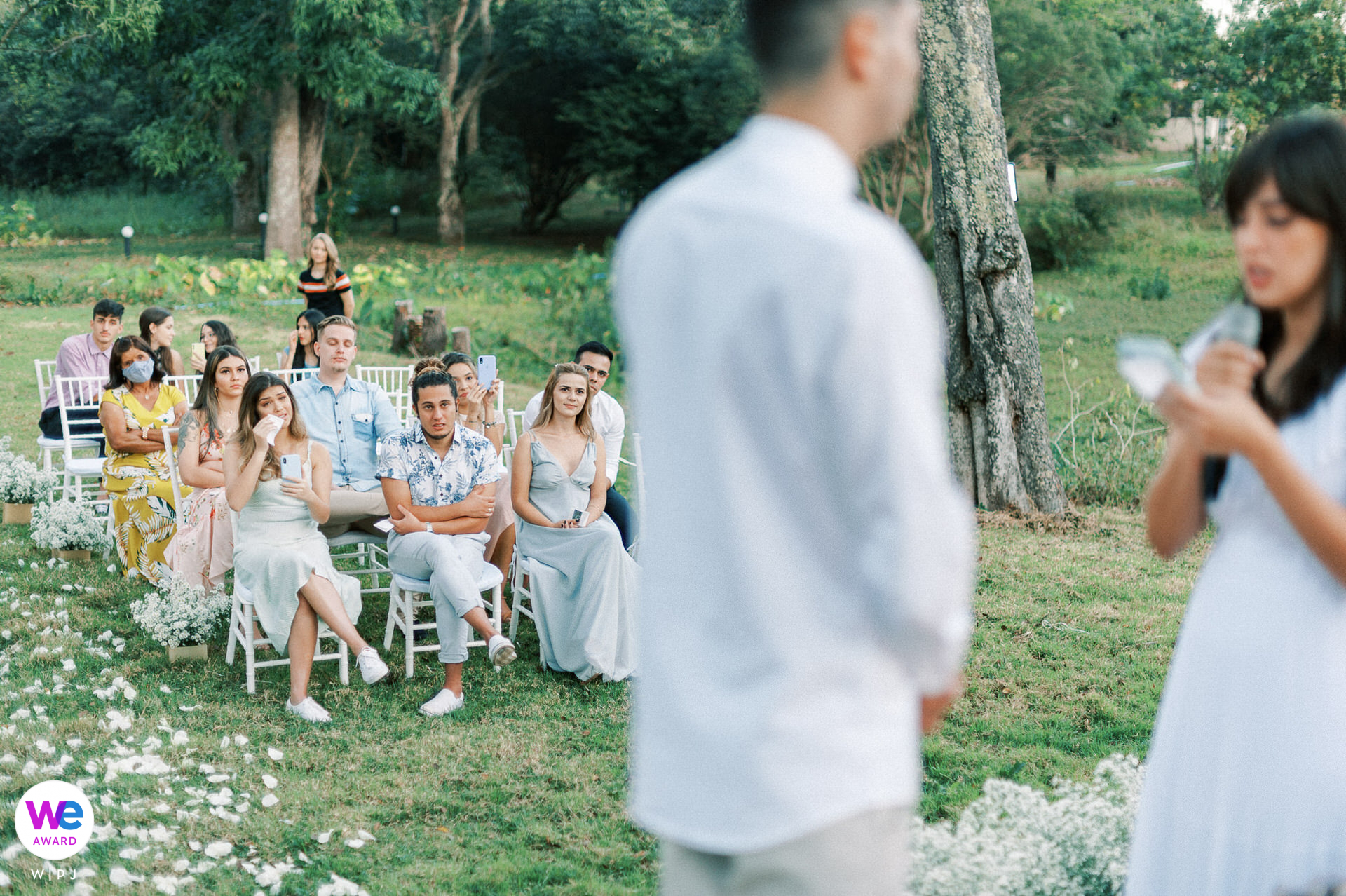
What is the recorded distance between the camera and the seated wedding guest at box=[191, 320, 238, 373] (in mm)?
7418

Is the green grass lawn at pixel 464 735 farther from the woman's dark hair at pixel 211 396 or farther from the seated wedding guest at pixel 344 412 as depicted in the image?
the woman's dark hair at pixel 211 396

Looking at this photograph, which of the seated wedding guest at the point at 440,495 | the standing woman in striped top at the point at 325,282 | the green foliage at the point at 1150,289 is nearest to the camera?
the seated wedding guest at the point at 440,495

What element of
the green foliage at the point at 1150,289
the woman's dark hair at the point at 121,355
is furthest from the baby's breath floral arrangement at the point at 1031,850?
the green foliage at the point at 1150,289

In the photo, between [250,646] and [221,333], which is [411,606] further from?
[221,333]

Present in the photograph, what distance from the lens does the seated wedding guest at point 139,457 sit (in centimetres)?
636

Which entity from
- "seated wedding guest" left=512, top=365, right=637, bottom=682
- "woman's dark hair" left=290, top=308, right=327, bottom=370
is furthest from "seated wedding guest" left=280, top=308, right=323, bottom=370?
"seated wedding guest" left=512, top=365, right=637, bottom=682

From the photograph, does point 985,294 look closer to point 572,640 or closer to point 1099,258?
point 572,640

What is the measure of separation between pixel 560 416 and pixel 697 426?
4.42m

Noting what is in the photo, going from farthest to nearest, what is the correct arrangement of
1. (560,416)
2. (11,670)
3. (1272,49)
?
(1272,49), (560,416), (11,670)

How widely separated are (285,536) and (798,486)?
14.0 ft

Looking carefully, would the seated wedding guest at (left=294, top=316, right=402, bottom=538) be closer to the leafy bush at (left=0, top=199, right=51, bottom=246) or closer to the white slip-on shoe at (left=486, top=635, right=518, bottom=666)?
the white slip-on shoe at (left=486, top=635, right=518, bottom=666)

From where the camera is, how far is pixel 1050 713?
479cm

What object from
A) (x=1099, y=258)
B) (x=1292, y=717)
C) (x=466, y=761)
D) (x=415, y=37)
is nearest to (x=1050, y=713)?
(x=466, y=761)

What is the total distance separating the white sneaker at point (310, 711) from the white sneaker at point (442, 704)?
38 centimetres
